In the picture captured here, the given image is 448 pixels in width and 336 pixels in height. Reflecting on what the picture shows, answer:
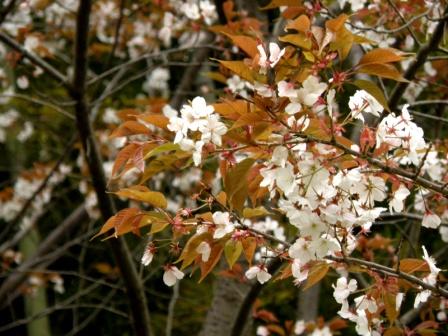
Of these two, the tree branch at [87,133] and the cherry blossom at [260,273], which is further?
the tree branch at [87,133]

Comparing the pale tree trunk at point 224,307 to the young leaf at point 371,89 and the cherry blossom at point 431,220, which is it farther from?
the young leaf at point 371,89

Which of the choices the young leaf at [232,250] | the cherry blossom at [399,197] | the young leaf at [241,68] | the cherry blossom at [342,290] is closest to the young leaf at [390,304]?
the cherry blossom at [342,290]

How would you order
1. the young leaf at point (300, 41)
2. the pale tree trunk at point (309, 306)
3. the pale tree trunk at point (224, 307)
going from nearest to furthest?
the young leaf at point (300, 41) < the pale tree trunk at point (224, 307) < the pale tree trunk at point (309, 306)

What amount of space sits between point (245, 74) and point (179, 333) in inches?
198

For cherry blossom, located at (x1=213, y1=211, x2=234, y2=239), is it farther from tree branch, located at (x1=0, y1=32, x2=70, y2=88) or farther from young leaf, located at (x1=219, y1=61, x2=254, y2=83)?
tree branch, located at (x1=0, y1=32, x2=70, y2=88)

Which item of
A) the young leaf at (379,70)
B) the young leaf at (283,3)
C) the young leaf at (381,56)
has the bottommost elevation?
the young leaf at (379,70)

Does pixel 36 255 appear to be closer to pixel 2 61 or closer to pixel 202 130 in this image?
pixel 2 61

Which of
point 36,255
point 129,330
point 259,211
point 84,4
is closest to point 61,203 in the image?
point 129,330

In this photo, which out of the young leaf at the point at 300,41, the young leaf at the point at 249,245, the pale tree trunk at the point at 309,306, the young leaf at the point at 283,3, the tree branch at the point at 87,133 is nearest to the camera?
the young leaf at the point at 300,41

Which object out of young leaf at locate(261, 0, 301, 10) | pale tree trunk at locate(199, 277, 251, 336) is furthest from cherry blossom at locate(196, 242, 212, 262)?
pale tree trunk at locate(199, 277, 251, 336)

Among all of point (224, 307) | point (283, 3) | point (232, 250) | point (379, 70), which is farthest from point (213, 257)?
point (224, 307)

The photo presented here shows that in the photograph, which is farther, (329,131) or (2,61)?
(2,61)

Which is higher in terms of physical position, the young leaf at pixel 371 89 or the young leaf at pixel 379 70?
the young leaf at pixel 379 70

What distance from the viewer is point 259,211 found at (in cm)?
131
